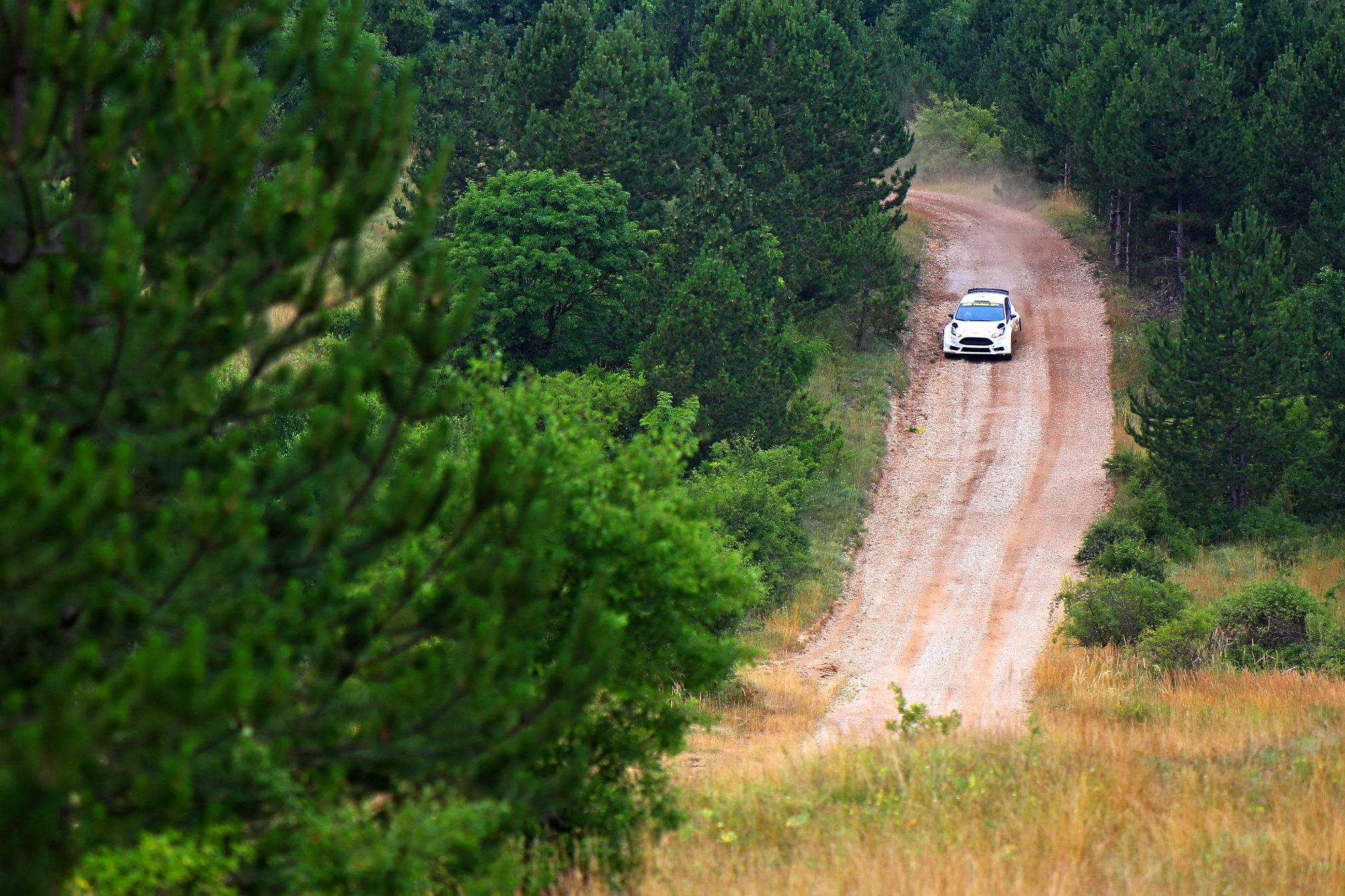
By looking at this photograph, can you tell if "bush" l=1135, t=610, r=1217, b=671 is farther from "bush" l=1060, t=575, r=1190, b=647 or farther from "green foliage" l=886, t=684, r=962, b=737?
"green foliage" l=886, t=684, r=962, b=737

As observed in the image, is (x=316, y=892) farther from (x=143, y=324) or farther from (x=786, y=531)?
(x=786, y=531)

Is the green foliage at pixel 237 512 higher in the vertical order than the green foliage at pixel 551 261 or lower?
lower

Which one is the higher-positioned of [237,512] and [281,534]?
[237,512]

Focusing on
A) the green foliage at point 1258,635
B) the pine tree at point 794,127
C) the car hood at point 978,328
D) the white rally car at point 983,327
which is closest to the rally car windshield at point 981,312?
the white rally car at point 983,327

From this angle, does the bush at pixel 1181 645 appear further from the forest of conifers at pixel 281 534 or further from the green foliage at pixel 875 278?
the green foliage at pixel 875 278

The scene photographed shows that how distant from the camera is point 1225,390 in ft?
→ 91.2

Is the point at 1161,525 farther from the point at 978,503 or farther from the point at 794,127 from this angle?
the point at 794,127

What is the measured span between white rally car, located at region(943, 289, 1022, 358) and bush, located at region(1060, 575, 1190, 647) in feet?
63.3

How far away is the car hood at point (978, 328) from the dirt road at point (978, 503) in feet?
3.59

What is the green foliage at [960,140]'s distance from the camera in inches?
2435

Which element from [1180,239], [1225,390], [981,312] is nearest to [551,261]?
[1225,390]

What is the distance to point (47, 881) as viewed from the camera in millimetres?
5145

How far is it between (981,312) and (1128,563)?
1698 centimetres

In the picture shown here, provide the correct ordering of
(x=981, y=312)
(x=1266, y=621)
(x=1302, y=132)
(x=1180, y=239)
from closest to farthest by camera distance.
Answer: (x=1266, y=621) → (x=1302, y=132) → (x=1180, y=239) → (x=981, y=312)
